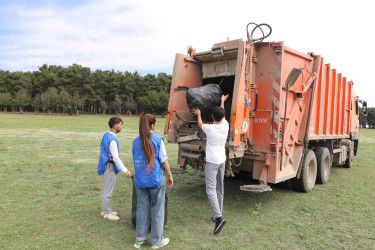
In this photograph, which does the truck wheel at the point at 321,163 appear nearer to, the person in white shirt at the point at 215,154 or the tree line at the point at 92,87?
the person in white shirt at the point at 215,154

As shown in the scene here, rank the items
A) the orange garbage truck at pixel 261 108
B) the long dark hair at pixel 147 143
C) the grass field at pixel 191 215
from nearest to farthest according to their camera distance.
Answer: the long dark hair at pixel 147 143
the grass field at pixel 191 215
the orange garbage truck at pixel 261 108

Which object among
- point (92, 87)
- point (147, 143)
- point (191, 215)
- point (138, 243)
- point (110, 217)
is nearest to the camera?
point (147, 143)

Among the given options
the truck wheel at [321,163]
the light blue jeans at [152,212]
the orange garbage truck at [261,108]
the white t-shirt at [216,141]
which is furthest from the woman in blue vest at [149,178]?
the truck wheel at [321,163]

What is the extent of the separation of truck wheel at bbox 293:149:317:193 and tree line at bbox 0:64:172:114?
57.5 meters

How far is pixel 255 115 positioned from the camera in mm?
5371

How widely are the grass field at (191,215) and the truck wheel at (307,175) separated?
0.57ft

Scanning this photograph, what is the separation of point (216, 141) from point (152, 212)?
1.46m

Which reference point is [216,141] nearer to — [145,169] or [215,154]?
[215,154]

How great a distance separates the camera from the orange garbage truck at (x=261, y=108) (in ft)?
16.8

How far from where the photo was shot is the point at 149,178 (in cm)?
362

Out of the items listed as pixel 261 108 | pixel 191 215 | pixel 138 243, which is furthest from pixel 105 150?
pixel 261 108

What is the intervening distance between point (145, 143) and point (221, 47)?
2.79 m

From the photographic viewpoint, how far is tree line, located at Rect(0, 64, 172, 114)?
215 feet

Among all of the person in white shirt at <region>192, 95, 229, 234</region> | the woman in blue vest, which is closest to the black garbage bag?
the person in white shirt at <region>192, 95, 229, 234</region>
